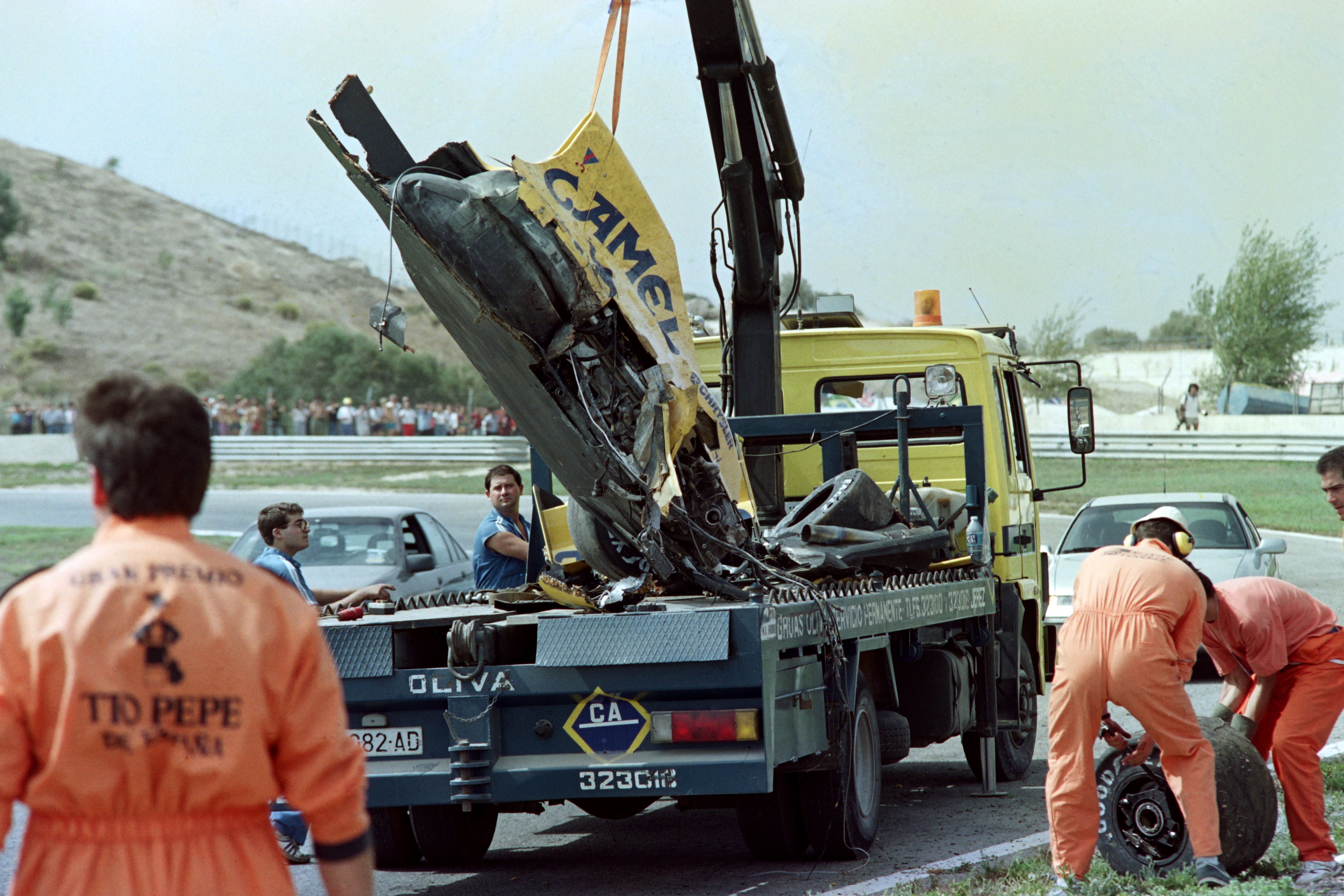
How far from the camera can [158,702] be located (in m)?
2.45

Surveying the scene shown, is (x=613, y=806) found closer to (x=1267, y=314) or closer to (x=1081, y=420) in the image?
(x=1081, y=420)

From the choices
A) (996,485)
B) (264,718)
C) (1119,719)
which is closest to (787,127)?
(996,485)

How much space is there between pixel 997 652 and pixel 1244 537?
624cm

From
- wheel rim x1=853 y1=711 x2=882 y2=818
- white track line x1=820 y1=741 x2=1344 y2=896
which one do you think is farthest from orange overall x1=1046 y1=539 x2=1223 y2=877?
wheel rim x1=853 y1=711 x2=882 y2=818

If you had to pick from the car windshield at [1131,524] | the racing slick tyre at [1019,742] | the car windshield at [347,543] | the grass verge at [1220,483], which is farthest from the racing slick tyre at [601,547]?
the grass verge at [1220,483]

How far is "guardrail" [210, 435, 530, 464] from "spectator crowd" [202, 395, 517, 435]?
339cm

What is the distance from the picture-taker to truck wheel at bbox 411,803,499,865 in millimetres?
6707

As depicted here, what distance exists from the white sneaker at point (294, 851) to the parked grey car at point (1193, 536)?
24.3 ft

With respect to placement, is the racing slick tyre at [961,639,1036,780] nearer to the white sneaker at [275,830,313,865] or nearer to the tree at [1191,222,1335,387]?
Result: the white sneaker at [275,830,313,865]

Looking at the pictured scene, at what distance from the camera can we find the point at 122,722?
2430 mm

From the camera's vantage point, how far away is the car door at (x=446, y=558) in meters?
12.8

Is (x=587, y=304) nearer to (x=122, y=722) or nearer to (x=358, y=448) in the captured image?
(x=122, y=722)

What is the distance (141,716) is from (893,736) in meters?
5.20

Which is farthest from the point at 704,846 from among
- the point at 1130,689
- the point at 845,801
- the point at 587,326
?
the point at 587,326
